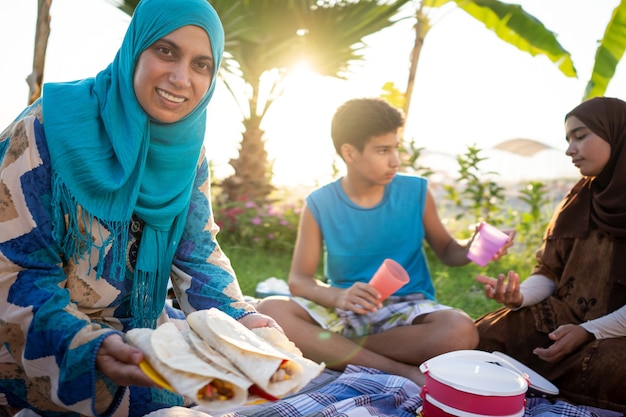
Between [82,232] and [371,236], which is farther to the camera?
[371,236]

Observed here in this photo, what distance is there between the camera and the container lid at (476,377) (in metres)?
1.49

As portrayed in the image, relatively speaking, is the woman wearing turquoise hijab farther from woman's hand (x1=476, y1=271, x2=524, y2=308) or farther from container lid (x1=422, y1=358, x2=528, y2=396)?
woman's hand (x1=476, y1=271, x2=524, y2=308)

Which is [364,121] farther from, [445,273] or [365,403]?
[445,273]

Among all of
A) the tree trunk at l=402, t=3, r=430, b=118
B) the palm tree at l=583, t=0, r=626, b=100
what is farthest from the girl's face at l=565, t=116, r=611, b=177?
the tree trunk at l=402, t=3, r=430, b=118

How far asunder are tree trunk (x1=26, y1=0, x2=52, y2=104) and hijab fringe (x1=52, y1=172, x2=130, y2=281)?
105 inches

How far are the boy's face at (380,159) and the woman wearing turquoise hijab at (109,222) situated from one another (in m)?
1.04

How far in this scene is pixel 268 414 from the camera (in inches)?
70.1

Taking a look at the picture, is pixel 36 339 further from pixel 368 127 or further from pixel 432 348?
pixel 368 127

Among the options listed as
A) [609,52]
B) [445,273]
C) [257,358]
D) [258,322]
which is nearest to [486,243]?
[258,322]

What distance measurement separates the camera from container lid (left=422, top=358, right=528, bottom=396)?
1.49m

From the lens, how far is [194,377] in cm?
113

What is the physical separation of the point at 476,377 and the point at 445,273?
3.02 meters

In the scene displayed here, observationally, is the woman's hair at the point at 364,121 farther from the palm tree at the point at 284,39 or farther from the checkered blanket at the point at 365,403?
the palm tree at the point at 284,39

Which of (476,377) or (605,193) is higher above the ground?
(605,193)
